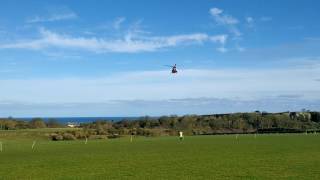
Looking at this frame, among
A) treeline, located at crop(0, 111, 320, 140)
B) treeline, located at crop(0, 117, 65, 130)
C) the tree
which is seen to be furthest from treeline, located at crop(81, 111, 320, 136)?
the tree

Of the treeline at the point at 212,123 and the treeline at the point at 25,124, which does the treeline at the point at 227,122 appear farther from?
the treeline at the point at 25,124

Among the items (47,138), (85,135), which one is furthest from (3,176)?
(85,135)

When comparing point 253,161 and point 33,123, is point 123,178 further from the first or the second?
point 33,123

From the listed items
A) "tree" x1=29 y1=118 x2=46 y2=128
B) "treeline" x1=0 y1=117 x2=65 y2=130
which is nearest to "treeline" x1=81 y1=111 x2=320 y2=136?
"treeline" x1=0 y1=117 x2=65 y2=130

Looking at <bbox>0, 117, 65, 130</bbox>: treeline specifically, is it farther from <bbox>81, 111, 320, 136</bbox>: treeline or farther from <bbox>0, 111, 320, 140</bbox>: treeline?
<bbox>81, 111, 320, 136</bbox>: treeline

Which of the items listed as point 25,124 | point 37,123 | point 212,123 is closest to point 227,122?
point 212,123

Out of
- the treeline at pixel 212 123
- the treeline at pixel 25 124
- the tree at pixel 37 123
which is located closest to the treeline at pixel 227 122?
the treeline at pixel 212 123

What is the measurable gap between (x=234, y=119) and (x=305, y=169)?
124 meters

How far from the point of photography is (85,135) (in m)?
110

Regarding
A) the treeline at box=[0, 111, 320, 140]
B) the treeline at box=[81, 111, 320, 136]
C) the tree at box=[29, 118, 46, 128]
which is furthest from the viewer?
the treeline at box=[81, 111, 320, 136]

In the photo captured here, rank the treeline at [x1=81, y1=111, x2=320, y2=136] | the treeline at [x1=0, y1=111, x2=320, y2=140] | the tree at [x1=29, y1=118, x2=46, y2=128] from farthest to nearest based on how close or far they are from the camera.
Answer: the treeline at [x1=81, y1=111, x2=320, y2=136] → the tree at [x1=29, y1=118, x2=46, y2=128] → the treeline at [x1=0, y1=111, x2=320, y2=140]

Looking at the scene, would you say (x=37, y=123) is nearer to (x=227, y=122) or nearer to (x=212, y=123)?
(x=212, y=123)

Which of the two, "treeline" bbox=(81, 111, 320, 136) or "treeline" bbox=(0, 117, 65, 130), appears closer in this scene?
"treeline" bbox=(0, 117, 65, 130)

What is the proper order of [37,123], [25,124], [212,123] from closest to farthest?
1. [37,123]
2. [25,124]
3. [212,123]
